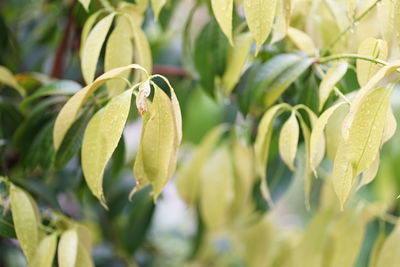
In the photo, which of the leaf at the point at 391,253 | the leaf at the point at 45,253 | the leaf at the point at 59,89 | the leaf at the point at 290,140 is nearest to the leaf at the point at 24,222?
the leaf at the point at 45,253

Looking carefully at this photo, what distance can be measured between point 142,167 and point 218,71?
0.67ft

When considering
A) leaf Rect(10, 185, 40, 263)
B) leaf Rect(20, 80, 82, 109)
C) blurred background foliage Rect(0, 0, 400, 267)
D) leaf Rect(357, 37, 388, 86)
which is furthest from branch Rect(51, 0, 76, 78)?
leaf Rect(357, 37, 388, 86)

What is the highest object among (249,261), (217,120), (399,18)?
(399,18)

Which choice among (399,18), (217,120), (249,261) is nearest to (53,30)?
(217,120)

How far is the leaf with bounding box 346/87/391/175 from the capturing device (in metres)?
0.41

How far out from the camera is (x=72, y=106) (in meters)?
0.48

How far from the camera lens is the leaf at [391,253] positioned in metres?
0.55

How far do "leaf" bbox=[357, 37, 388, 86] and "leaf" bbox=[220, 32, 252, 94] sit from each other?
0.14 metres

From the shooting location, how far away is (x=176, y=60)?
941 mm

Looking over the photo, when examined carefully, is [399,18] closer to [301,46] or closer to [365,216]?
[301,46]

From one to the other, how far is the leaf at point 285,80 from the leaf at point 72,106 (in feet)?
0.54

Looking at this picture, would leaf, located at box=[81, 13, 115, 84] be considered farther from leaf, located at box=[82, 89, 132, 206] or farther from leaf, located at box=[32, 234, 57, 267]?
leaf, located at box=[32, 234, 57, 267]

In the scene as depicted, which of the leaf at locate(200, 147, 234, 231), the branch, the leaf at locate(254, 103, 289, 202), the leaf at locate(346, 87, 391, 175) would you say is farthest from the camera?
the branch

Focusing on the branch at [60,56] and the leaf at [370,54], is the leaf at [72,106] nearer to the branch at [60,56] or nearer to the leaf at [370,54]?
the leaf at [370,54]
